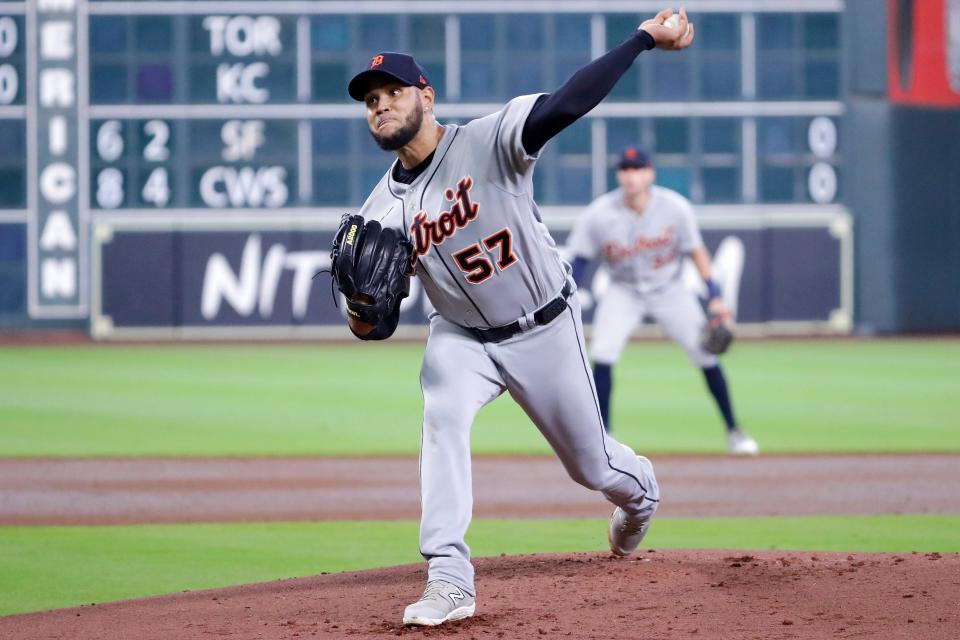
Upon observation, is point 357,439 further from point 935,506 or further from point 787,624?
point 787,624

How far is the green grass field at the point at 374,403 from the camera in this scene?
9.16m

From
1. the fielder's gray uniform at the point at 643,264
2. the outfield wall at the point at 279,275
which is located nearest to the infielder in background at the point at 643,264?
the fielder's gray uniform at the point at 643,264

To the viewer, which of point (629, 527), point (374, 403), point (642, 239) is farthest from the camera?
point (374, 403)

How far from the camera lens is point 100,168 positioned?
17812 millimetres

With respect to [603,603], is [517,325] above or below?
above

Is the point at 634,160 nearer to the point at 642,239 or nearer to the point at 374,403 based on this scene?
the point at 642,239

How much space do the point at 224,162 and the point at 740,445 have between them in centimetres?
1050

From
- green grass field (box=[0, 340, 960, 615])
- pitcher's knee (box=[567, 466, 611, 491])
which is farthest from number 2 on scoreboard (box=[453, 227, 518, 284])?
green grass field (box=[0, 340, 960, 615])

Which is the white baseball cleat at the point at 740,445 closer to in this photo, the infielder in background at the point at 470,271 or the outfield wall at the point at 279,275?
the infielder in background at the point at 470,271

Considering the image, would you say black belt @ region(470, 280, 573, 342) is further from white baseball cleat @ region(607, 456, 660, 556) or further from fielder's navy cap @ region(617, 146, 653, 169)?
fielder's navy cap @ region(617, 146, 653, 169)

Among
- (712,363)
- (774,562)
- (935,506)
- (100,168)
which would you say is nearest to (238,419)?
(712,363)

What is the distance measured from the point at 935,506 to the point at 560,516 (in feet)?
5.40

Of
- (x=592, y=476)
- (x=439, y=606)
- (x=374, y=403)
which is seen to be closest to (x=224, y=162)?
(x=374, y=403)

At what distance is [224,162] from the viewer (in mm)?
17688
